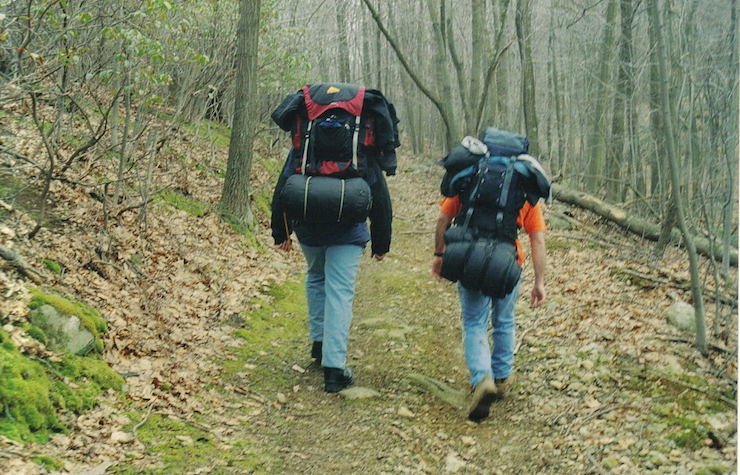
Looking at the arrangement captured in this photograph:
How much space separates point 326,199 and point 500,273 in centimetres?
132

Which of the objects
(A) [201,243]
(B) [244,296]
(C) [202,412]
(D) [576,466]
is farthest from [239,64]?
(D) [576,466]

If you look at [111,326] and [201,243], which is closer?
[111,326]

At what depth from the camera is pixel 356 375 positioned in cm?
534

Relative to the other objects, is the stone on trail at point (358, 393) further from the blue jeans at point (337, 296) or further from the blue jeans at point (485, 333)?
the blue jeans at point (485, 333)

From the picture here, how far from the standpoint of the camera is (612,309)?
698 cm

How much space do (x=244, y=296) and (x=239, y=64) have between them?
368 cm

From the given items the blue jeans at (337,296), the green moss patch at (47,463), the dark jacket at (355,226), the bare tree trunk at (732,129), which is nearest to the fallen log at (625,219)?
the bare tree trunk at (732,129)

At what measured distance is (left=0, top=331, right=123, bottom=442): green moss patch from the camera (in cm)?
318

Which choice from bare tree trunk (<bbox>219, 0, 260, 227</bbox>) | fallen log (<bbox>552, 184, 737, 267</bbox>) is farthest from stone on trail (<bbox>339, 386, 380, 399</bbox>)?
fallen log (<bbox>552, 184, 737, 267</bbox>)

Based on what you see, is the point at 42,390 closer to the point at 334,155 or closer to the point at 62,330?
the point at 62,330

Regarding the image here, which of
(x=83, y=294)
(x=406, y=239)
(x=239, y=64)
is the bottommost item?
(x=406, y=239)

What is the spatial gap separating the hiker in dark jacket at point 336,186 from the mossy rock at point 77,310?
4.79 ft

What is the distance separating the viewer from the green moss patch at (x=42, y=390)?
3182mm

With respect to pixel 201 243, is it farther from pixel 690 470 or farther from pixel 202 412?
pixel 690 470
